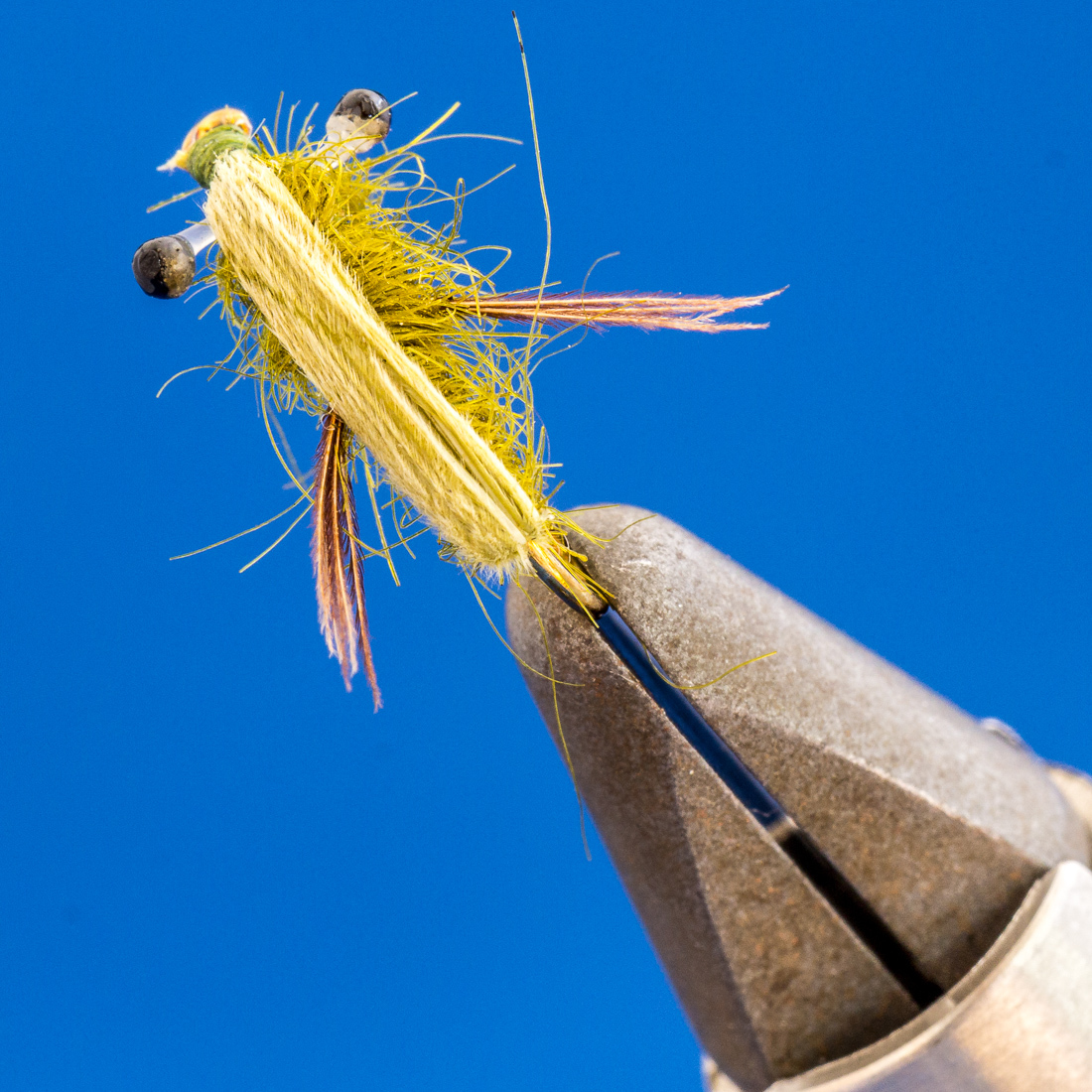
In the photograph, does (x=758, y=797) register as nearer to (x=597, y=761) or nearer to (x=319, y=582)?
(x=597, y=761)

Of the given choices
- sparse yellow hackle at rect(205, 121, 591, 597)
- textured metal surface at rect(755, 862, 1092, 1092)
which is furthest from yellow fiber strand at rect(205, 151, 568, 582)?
textured metal surface at rect(755, 862, 1092, 1092)

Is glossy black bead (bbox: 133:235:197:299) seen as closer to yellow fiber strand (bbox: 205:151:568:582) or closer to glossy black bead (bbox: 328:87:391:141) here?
yellow fiber strand (bbox: 205:151:568:582)

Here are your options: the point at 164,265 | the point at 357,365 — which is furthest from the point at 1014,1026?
the point at 164,265

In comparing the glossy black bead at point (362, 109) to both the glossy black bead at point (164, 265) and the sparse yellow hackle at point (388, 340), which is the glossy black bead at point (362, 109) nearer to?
the sparse yellow hackle at point (388, 340)

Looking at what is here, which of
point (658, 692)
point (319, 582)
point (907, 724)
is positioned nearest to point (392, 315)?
point (319, 582)

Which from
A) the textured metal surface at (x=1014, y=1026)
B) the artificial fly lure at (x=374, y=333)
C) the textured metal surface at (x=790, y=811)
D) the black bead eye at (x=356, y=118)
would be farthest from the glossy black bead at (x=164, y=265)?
the textured metal surface at (x=1014, y=1026)

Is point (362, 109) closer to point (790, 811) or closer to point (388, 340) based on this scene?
point (388, 340)
